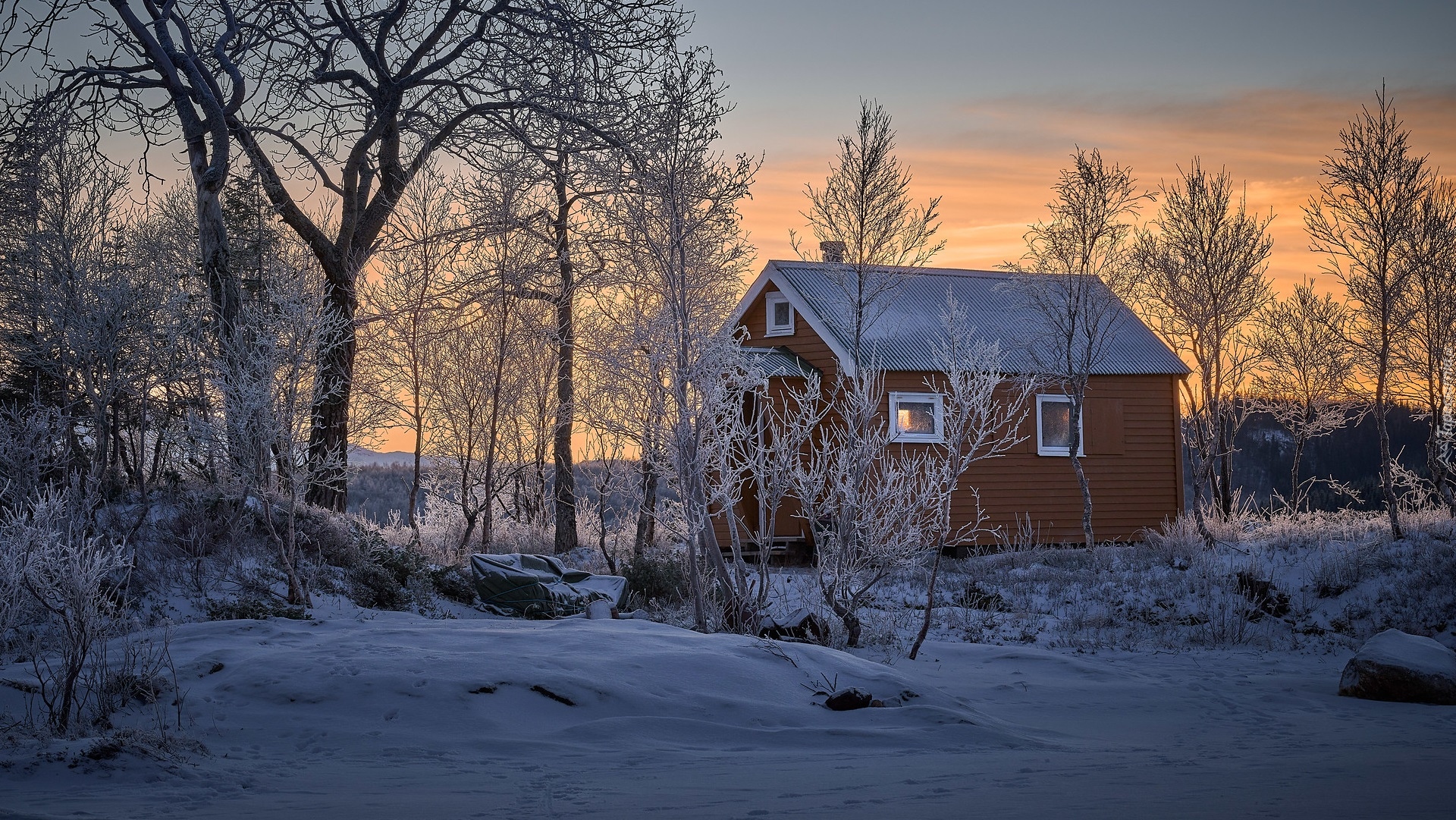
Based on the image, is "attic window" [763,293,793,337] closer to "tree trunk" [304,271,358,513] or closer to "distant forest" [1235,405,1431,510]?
"tree trunk" [304,271,358,513]

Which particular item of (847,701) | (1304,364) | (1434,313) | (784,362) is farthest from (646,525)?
(1304,364)

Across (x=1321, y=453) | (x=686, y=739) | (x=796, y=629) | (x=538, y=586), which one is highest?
(x=1321, y=453)

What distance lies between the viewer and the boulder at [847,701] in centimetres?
727

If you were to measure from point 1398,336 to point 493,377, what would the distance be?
568 inches

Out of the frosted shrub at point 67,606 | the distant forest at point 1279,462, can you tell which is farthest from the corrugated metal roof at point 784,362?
the distant forest at point 1279,462

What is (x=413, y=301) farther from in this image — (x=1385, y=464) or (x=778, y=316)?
(x=1385, y=464)

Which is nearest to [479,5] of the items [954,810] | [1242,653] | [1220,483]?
[1242,653]

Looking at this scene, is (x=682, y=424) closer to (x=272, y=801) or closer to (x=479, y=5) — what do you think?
(x=272, y=801)

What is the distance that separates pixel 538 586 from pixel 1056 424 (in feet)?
41.4

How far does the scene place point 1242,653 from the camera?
36.6 ft

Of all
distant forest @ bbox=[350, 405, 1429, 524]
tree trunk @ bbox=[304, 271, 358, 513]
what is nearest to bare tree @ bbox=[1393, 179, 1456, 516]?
tree trunk @ bbox=[304, 271, 358, 513]

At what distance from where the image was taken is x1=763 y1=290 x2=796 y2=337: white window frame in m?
21.5

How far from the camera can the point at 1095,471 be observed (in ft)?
69.3

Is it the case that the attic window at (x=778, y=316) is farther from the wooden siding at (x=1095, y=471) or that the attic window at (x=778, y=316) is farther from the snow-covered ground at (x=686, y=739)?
the snow-covered ground at (x=686, y=739)
